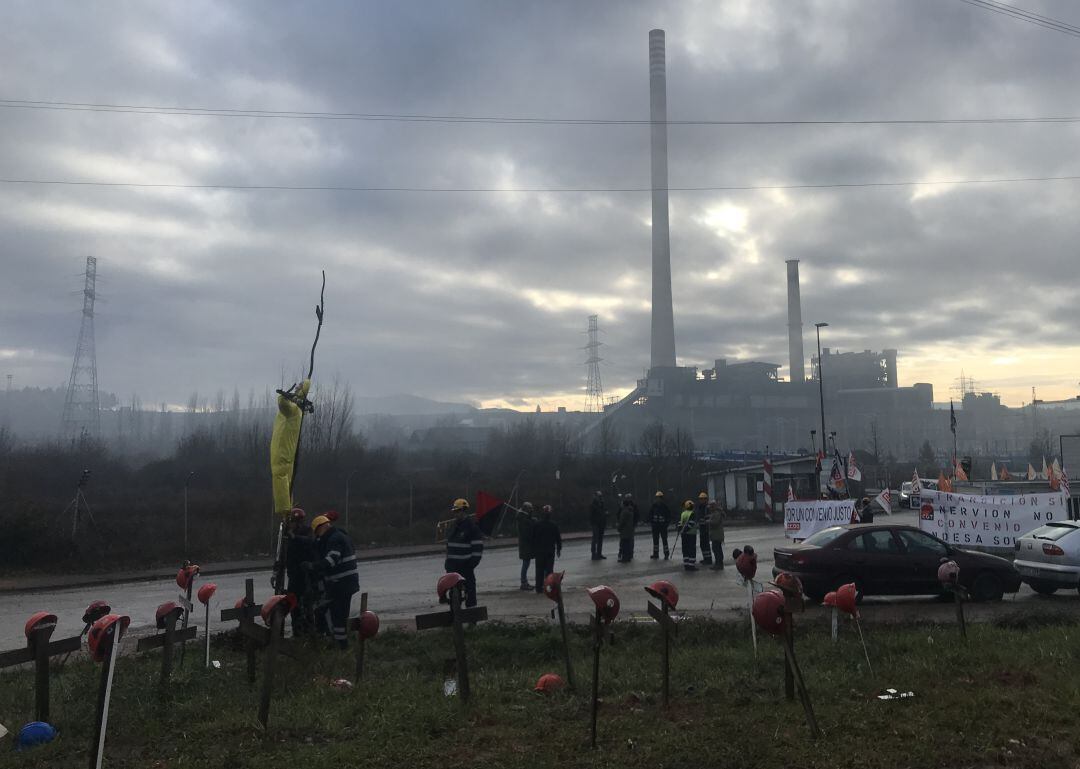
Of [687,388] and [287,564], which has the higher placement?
[687,388]

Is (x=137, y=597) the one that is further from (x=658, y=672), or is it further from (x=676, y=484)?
(x=676, y=484)

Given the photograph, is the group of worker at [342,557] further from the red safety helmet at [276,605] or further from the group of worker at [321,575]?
the red safety helmet at [276,605]

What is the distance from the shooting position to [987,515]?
18.9 m

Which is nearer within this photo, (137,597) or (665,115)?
(137,597)

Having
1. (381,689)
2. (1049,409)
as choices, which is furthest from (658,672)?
(1049,409)

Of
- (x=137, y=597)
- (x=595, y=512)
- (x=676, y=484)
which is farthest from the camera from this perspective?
(x=676, y=484)

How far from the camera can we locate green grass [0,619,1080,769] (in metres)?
5.85

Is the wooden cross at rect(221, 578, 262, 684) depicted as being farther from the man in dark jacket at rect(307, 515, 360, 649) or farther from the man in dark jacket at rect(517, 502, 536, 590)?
the man in dark jacket at rect(517, 502, 536, 590)

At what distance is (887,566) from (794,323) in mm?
126206

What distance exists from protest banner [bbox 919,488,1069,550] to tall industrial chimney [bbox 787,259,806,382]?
115 metres

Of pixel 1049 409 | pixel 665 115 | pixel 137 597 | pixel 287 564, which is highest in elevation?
pixel 665 115

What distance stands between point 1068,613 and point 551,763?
9374 millimetres

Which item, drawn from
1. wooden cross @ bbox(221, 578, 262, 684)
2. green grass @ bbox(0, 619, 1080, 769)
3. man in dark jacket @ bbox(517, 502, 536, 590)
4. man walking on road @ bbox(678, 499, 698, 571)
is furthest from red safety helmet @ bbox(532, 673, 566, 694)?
man walking on road @ bbox(678, 499, 698, 571)

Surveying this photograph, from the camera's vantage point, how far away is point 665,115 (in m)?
101
